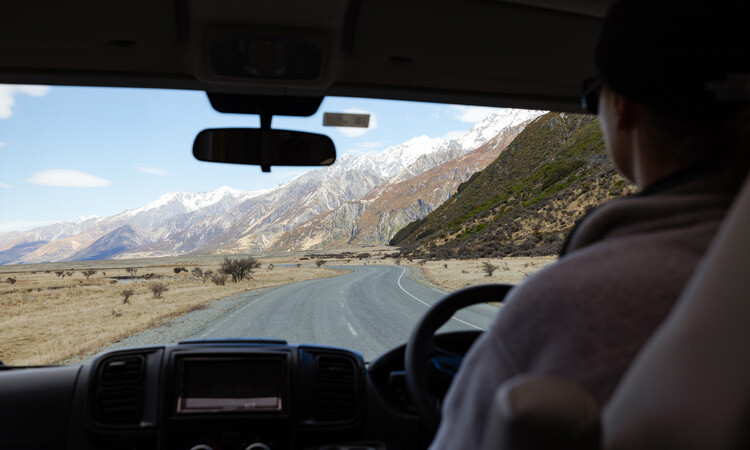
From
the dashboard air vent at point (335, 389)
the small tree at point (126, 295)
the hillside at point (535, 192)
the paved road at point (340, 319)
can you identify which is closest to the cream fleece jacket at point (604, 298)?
the dashboard air vent at point (335, 389)

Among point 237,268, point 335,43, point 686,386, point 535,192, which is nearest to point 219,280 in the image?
point 237,268

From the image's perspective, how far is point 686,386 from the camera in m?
0.68

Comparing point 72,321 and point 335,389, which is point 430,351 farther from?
point 72,321

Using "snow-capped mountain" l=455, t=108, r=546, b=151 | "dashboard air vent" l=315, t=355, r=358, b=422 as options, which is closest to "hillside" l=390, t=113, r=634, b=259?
"snow-capped mountain" l=455, t=108, r=546, b=151

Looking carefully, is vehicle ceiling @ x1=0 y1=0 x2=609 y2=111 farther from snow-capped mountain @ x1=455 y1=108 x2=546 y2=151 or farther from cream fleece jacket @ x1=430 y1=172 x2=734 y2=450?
cream fleece jacket @ x1=430 y1=172 x2=734 y2=450

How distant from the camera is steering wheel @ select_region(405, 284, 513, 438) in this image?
189 centimetres

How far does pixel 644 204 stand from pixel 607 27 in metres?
0.39

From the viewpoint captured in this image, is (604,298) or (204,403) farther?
(204,403)

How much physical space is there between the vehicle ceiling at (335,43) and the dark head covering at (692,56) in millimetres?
1802

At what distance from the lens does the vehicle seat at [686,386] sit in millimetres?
644

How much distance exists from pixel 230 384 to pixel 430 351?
137cm

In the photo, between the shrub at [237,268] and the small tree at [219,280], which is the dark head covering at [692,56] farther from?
the shrub at [237,268]

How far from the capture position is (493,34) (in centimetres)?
288

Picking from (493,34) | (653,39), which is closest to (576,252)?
(653,39)
